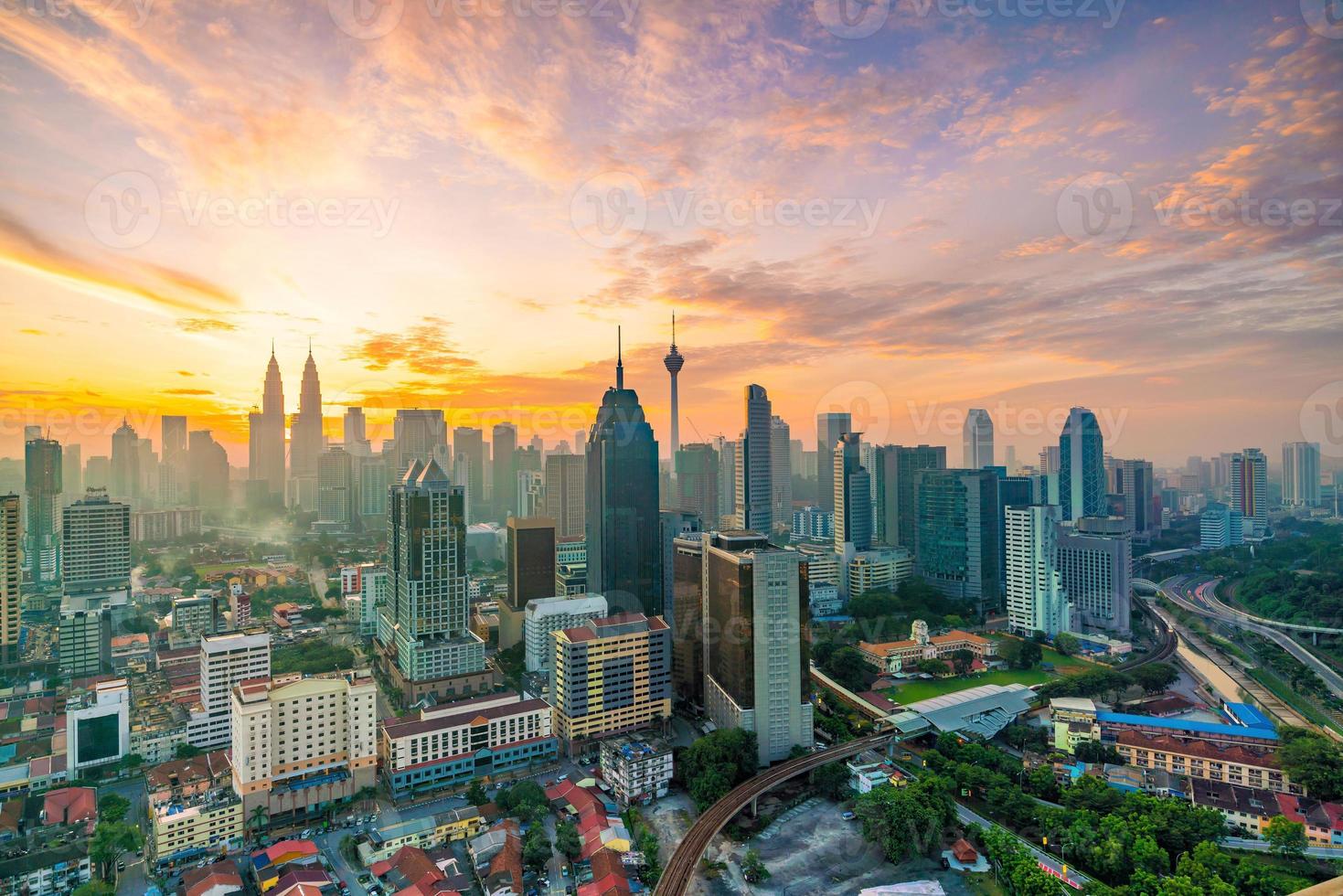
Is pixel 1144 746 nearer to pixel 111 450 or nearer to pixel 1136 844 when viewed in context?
pixel 1136 844

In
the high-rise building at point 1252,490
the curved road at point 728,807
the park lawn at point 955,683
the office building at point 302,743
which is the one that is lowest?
the park lawn at point 955,683

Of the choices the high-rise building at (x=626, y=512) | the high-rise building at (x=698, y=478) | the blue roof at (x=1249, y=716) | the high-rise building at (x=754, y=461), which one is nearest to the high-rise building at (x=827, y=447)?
the high-rise building at (x=754, y=461)

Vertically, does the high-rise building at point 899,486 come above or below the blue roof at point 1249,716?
above

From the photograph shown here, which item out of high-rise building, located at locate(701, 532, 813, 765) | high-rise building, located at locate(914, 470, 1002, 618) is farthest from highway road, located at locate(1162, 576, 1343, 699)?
high-rise building, located at locate(701, 532, 813, 765)

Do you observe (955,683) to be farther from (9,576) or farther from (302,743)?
(9,576)

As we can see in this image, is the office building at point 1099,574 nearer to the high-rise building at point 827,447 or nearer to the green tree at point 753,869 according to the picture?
the high-rise building at point 827,447

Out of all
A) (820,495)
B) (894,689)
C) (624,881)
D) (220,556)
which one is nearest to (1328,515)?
(820,495)
